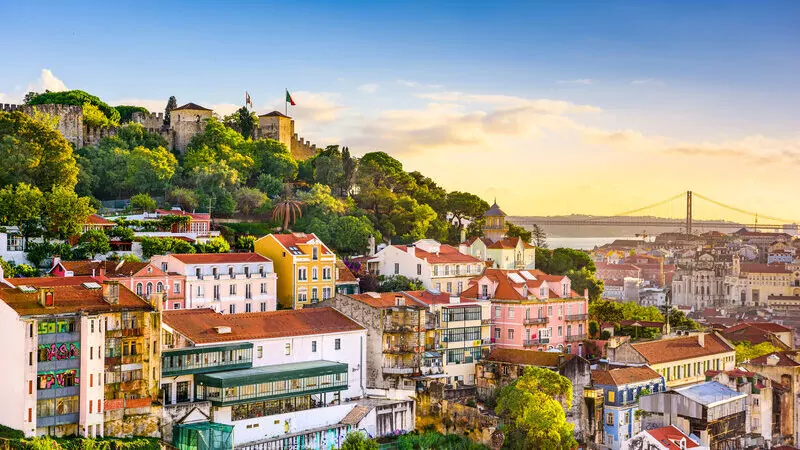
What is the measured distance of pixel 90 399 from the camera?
30.8 metres

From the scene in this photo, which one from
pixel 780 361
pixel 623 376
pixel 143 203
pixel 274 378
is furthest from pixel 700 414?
pixel 143 203

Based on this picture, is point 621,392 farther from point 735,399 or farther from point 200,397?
point 200,397

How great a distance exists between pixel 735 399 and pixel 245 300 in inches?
842

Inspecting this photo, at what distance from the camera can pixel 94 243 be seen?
44.9 m

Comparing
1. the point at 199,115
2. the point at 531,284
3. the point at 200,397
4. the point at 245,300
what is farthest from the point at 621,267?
the point at 200,397

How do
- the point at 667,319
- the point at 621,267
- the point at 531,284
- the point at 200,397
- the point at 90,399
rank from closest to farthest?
the point at 90,399
the point at 200,397
the point at 531,284
the point at 667,319
the point at 621,267

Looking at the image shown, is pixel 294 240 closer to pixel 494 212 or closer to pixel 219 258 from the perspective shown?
pixel 219 258

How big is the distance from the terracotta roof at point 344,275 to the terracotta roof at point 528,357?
8311 millimetres

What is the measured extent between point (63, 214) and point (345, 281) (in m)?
13.4

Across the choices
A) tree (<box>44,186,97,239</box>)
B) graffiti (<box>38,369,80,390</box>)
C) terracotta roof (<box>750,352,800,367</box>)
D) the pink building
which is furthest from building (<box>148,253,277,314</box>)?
terracotta roof (<box>750,352,800,367</box>)

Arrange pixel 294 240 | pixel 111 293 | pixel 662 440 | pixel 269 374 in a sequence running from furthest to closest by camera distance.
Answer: pixel 294 240 < pixel 662 440 < pixel 269 374 < pixel 111 293

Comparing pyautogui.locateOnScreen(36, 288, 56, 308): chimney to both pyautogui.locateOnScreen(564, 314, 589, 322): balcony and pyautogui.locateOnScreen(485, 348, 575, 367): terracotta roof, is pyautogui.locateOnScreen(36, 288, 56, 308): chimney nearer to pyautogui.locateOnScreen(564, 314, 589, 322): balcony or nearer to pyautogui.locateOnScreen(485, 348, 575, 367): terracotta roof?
pyautogui.locateOnScreen(485, 348, 575, 367): terracotta roof

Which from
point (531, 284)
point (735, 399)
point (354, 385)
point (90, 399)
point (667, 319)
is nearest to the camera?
point (90, 399)

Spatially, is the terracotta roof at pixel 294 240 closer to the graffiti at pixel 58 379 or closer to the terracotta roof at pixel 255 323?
the terracotta roof at pixel 255 323
